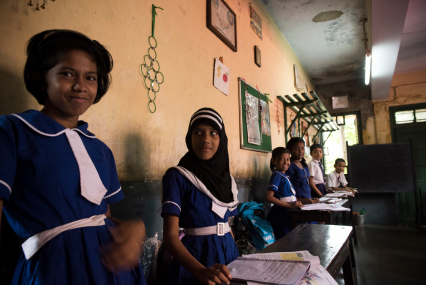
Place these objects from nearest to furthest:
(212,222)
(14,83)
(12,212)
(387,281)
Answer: (12,212), (14,83), (212,222), (387,281)

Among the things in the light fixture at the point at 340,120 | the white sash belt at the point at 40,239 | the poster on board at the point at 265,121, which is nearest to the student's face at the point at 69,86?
the white sash belt at the point at 40,239

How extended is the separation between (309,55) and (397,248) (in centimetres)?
383

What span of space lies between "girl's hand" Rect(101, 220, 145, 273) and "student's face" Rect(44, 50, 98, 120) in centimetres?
35

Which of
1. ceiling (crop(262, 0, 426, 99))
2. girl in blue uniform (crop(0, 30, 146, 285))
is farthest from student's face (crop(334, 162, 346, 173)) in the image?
girl in blue uniform (crop(0, 30, 146, 285))

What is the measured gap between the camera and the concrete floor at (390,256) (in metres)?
2.79

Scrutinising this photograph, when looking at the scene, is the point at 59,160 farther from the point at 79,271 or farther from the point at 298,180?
the point at 298,180

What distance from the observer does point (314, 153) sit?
4340 millimetres

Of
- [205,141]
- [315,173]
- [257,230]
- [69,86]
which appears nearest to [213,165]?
[205,141]

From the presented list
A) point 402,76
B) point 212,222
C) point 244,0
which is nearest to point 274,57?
point 244,0

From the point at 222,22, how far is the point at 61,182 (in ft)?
7.31

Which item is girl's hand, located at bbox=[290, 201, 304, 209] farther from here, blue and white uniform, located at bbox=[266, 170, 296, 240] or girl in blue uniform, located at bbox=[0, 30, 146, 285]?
girl in blue uniform, located at bbox=[0, 30, 146, 285]

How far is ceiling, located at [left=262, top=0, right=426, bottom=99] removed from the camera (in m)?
3.53

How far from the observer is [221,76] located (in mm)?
2445

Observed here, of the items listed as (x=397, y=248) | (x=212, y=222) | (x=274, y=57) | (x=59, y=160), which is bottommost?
(x=397, y=248)
